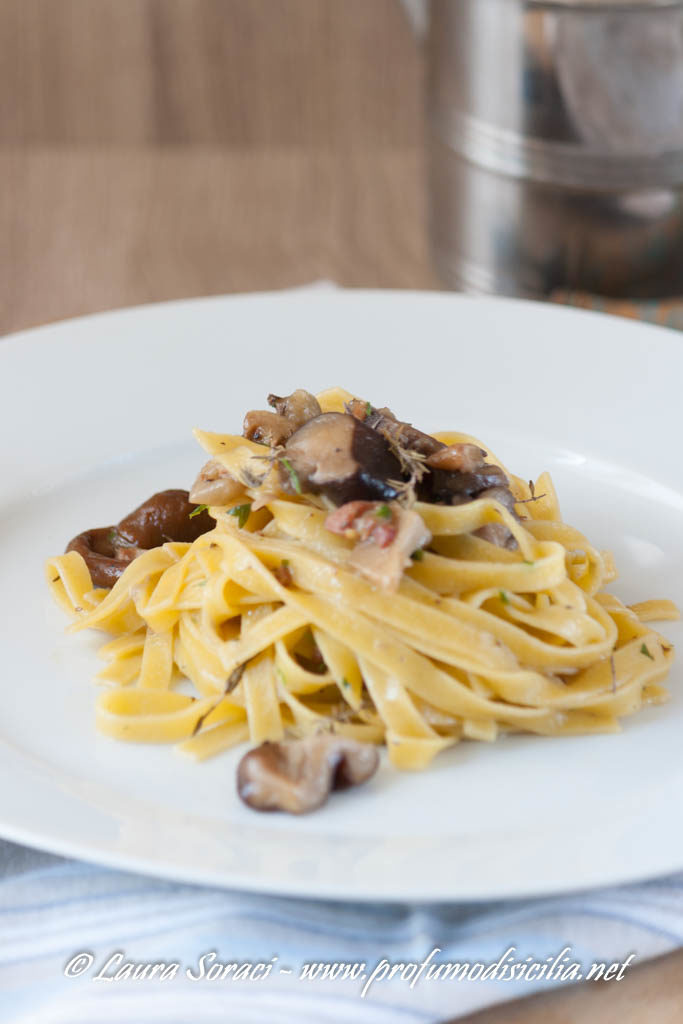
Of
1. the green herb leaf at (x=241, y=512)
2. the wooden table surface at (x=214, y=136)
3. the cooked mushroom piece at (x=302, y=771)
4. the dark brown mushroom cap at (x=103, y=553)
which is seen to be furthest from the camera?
the wooden table surface at (x=214, y=136)

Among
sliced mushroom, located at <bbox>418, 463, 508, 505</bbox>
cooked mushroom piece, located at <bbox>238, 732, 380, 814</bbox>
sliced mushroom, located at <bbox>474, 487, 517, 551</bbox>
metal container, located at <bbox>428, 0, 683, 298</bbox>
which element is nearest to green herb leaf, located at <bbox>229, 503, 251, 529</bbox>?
sliced mushroom, located at <bbox>418, 463, 508, 505</bbox>

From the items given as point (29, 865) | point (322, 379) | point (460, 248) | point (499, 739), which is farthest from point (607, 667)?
point (460, 248)

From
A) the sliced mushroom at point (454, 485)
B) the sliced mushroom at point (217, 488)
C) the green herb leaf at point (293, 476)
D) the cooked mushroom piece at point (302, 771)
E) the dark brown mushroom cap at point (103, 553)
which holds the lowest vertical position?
the dark brown mushroom cap at point (103, 553)

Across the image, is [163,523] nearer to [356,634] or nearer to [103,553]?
[103,553]

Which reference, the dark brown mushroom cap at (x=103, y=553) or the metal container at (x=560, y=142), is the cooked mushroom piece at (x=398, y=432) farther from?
the metal container at (x=560, y=142)

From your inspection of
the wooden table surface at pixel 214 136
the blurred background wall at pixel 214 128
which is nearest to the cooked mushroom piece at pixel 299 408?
the wooden table surface at pixel 214 136

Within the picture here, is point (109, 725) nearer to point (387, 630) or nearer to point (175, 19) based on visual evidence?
point (387, 630)

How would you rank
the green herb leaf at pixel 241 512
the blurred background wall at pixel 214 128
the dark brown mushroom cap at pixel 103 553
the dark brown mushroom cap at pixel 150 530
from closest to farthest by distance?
the green herb leaf at pixel 241 512 < the dark brown mushroom cap at pixel 103 553 < the dark brown mushroom cap at pixel 150 530 < the blurred background wall at pixel 214 128
